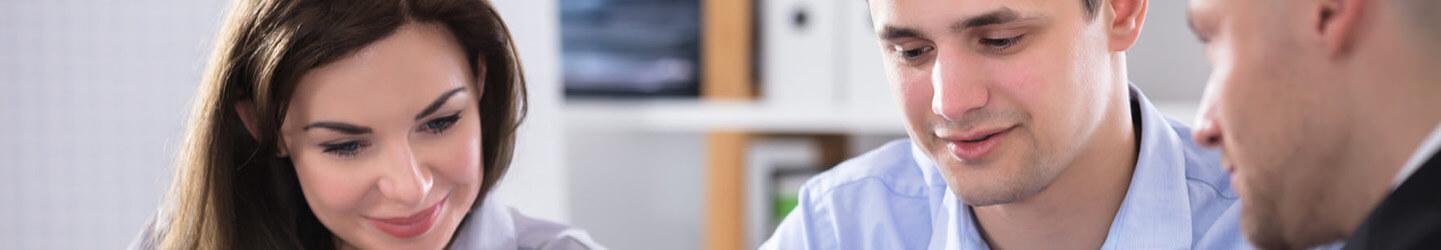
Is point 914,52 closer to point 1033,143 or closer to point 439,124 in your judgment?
point 1033,143

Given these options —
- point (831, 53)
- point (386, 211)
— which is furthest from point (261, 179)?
point (831, 53)

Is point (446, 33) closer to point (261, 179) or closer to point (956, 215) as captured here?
point (261, 179)

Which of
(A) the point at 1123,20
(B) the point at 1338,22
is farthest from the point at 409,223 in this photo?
(B) the point at 1338,22

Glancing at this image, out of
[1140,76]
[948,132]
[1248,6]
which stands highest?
[1248,6]

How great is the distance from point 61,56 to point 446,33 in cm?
130

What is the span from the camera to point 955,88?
1.31 m

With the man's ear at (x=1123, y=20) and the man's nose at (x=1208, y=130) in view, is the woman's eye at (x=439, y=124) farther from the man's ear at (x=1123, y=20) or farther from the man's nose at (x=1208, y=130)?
the man's nose at (x=1208, y=130)

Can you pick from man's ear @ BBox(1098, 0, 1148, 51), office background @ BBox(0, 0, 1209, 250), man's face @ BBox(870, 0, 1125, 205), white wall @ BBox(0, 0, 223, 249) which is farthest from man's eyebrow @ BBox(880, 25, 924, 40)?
white wall @ BBox(0, 0, 223, 249)

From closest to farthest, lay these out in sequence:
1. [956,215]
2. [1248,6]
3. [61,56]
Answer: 1. [1248,6]
2. [956,215]
3. [61,56]

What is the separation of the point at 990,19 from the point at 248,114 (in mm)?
763

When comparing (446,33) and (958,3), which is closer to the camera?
(958,3)

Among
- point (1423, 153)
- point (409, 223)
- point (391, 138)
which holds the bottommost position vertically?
point (409, 223)

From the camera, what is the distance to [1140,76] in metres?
2.91

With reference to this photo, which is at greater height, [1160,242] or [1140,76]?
[1160,242]
